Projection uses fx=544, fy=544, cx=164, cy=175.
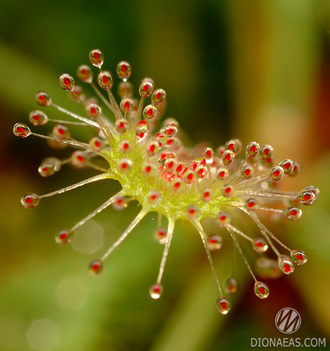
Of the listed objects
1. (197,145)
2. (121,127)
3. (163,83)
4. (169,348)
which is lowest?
(169,348)

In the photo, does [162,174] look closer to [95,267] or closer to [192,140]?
[95,267]

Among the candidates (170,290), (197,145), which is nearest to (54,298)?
(170,290)

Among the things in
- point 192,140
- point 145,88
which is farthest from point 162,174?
point 192,140

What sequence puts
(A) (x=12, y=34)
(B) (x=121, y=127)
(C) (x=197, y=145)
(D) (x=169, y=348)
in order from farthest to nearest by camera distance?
(A) (x=12, y=34) < (C) (x=197, y=145) < (D) (x=169, y=348) < (B) (x=121, y=127)

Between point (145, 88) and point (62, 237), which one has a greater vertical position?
point (145, 88)

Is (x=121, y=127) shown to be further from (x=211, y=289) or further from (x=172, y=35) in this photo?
(x=172, y=35)

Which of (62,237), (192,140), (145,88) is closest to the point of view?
(62,237)

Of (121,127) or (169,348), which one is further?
(169,348)

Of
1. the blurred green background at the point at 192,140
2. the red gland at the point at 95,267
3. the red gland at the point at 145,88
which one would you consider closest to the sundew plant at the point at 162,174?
the red gland at the point at 145,88

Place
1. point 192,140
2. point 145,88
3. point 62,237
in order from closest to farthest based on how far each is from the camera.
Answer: point 62,237 → point 145,88 → point 192,140
